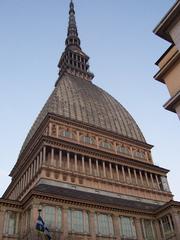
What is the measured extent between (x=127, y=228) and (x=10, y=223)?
15.6m

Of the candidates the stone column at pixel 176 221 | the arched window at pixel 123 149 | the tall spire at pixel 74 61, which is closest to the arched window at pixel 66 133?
the arched window at pixel 123 149

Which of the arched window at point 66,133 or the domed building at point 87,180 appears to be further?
the arched window at point 66,133

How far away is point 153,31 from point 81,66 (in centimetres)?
6634

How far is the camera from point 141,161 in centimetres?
5650

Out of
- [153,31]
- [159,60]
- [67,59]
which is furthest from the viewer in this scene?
[67,59]

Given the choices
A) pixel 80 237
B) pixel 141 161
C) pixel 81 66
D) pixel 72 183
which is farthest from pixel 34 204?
pixel 81 66

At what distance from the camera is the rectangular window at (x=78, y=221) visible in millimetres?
35312

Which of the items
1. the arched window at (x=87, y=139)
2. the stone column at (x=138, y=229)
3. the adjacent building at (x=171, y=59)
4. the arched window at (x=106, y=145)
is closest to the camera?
the adjacent building at (x=171, y=59)

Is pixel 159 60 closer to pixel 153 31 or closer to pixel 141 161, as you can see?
pixel 153 31

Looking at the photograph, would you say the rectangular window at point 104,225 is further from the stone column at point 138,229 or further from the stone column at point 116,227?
the stone column at point 138,229

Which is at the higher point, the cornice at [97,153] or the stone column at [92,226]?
the cornice at [97,153]

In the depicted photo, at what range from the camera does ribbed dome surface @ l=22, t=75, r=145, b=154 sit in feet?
194

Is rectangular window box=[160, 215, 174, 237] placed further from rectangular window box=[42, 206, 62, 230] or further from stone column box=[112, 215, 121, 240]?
rectangular window box=[42, 206, 62, 230]

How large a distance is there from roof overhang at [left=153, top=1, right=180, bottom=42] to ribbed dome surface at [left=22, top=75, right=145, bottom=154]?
127 feet
